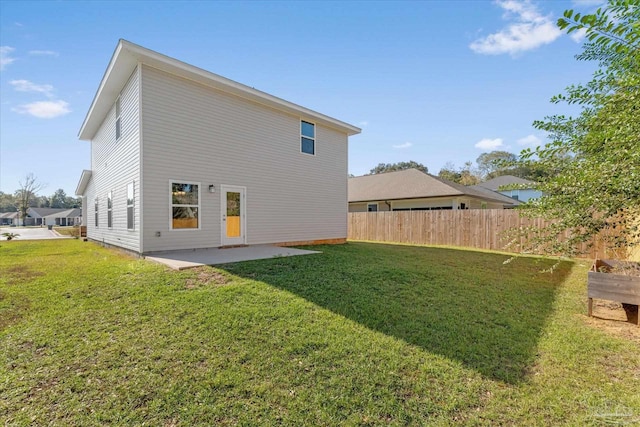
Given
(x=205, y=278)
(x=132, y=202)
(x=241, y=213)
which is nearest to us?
(x=205, y=278)

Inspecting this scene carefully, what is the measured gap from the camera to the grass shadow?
3.05 meters

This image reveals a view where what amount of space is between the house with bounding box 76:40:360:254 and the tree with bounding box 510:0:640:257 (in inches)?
289

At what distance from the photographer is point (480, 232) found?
1160cm

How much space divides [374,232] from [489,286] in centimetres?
954

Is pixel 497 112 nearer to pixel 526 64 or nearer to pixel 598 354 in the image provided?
pixel 526 64

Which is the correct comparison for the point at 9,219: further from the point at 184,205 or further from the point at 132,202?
the point at 184,205

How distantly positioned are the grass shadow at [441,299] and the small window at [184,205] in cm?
297

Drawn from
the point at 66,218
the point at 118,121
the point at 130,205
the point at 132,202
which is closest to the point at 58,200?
the point at 66,218

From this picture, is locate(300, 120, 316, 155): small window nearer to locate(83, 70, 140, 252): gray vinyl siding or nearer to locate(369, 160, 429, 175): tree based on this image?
locate(83, 70, 140, 252): gray vinyl siding

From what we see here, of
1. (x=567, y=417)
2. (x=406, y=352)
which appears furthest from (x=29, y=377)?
(x=567, y=417)

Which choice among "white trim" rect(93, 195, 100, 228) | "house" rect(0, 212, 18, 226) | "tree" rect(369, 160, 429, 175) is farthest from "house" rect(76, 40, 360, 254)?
"house" rect(0, 212, 18, 226)

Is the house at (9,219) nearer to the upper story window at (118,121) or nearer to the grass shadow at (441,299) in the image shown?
the upper story window at (118,121)

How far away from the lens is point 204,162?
→ 830 centimetres

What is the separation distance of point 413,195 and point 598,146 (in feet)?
43.7
